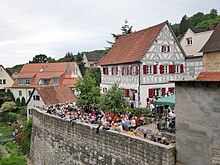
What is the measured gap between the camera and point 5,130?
118 feet

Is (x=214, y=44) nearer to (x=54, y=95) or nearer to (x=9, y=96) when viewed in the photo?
(x=54, y=95)

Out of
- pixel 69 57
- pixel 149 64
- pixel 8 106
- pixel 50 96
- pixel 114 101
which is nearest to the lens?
pixel 114 101

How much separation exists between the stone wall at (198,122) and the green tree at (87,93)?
1281 centimetres

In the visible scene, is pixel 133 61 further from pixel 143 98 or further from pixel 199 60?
pixel 199 60

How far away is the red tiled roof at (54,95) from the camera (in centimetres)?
3053

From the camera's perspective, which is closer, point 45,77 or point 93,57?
point 45,77

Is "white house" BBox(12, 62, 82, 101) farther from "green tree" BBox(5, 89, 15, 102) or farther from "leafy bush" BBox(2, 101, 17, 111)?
"leafy bush" BBox(2, 101, 17, 111)

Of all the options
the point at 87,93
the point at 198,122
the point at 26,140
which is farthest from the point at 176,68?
the point at 198,122

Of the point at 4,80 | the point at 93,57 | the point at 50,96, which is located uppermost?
the point at 93,57

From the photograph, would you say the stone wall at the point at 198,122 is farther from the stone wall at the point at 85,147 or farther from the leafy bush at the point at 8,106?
the leafy bush at the point at 8,106

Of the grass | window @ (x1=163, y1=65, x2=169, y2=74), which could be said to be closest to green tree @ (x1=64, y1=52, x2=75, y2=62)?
the grass

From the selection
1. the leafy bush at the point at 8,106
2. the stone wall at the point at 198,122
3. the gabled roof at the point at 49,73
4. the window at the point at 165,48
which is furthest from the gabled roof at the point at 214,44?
the leafy bush at the point at 8,106

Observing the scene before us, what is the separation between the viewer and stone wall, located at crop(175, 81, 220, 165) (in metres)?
8.41

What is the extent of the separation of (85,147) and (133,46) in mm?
15562
